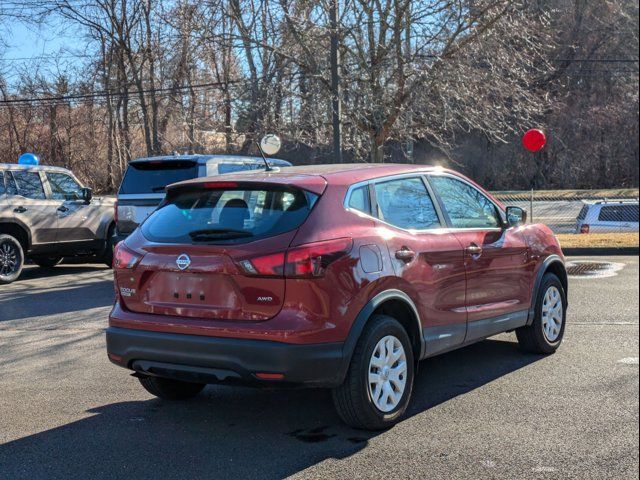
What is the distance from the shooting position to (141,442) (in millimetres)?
4348

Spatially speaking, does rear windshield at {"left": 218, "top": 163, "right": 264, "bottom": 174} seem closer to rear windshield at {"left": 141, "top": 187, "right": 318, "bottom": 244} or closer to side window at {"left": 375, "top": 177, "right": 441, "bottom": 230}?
side window at {"left": 375, "top": 177, "right": 441, "bottom": 230}

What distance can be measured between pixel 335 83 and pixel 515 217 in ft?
32.7

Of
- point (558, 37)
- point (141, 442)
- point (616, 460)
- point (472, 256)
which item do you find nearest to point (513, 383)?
point (472, 256)

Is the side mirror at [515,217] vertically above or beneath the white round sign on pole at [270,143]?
beneath

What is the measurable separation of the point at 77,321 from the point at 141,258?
4.20 meters

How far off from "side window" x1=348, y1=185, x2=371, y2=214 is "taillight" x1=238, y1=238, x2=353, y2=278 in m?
0.53

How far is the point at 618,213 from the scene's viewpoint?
53.4ft

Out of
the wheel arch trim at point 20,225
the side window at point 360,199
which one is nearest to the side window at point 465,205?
the side window at point 360,199

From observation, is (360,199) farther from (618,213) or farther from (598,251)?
(618,213)

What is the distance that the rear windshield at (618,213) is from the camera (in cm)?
1616

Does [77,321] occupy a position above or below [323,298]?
below

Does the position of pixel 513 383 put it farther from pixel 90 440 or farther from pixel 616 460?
pixel 90 440

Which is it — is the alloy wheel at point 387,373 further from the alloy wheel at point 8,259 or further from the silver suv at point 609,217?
the silver suv at point 609,217

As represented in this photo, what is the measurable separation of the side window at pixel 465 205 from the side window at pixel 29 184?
8401 mm
